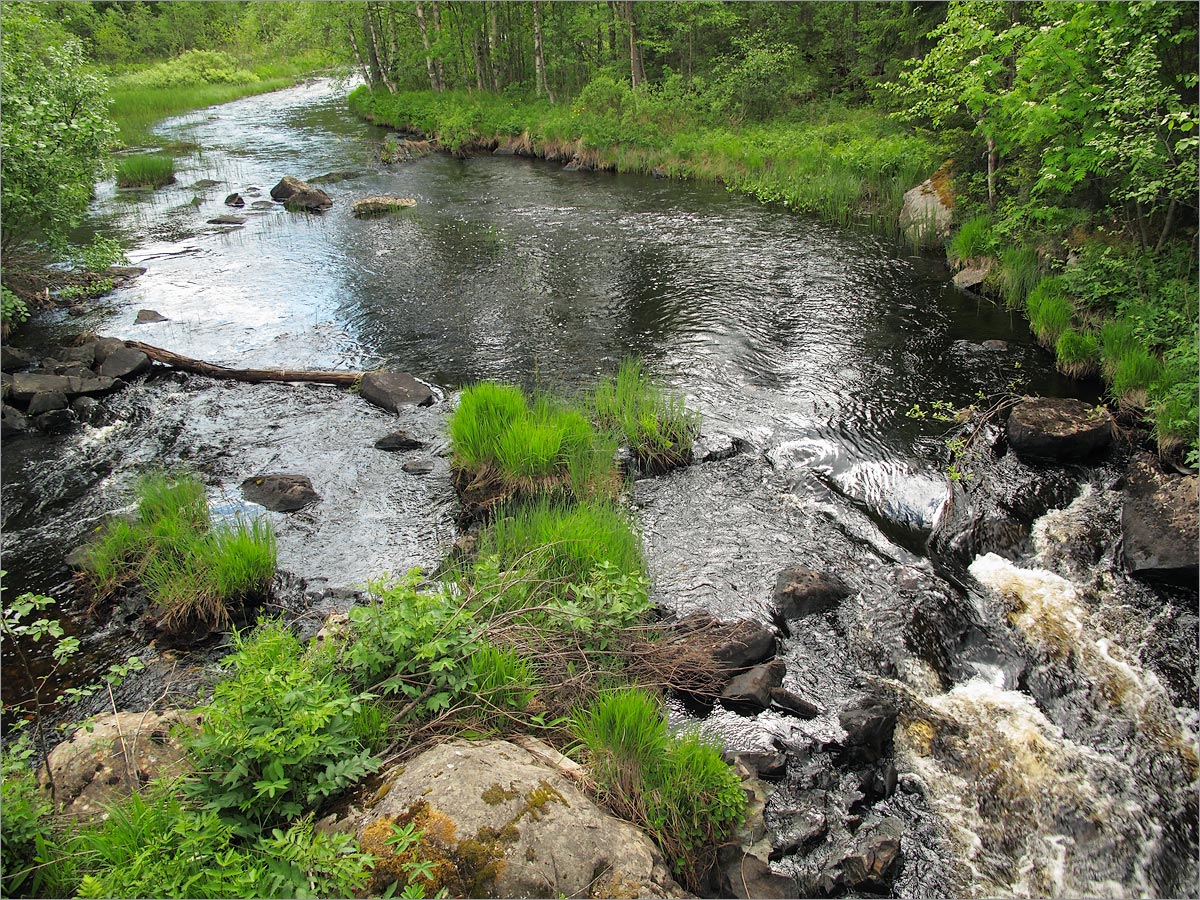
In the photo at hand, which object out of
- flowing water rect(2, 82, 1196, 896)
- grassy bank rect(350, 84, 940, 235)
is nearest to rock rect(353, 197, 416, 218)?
flowing water rect(2, 82, 1196, 896)

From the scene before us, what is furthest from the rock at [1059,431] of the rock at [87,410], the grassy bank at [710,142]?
the rock at [87,410]

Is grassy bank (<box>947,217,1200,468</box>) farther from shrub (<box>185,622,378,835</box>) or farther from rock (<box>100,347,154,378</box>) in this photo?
rock (<box>100,347,154,378</box>)

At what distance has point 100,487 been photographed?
29.2 ft

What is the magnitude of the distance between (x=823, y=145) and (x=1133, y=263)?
46.1 ft

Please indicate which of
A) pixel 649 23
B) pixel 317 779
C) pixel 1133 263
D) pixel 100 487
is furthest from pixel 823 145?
pixel 317 779

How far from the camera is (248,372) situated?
11781 millimetres

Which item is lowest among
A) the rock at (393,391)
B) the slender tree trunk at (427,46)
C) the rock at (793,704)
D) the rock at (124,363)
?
the rock at (793,704)

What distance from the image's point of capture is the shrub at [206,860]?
3109mm

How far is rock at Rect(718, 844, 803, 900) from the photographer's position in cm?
416

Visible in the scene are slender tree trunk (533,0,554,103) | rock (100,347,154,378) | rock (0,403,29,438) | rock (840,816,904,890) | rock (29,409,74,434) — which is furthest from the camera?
slender tree trunk (533,0,554,103)

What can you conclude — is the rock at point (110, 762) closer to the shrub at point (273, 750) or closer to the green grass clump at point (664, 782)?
the shrub at point (273, 750)

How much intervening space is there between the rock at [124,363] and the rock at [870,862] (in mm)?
12437

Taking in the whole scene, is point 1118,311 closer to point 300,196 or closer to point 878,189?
point 878,189

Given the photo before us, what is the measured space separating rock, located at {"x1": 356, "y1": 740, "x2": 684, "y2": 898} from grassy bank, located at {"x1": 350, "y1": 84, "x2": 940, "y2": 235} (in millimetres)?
17867
